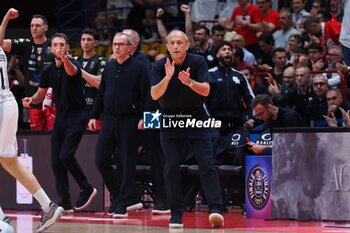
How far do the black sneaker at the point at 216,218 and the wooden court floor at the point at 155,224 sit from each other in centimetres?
10

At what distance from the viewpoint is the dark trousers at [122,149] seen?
14.0m

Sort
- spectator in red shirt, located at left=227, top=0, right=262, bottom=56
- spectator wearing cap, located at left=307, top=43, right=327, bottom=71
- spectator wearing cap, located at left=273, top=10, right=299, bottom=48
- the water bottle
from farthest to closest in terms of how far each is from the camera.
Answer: spectator in red shirt, located at left=227, top=0, right=262, bottom=56 < spectator wearing cap, located at left=273, top=10, right=299, bottom=48 < spectator wearing cap, located at left=307, top=43, right=327, bottom=71 < the water bottle

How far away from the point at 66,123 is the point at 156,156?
59.0 inches

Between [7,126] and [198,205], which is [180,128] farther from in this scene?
[198,205]

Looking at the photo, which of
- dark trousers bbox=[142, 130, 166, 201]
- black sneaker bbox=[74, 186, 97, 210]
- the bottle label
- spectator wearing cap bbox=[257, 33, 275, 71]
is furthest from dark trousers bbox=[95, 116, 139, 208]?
spectator wearing cap bbox=[257, 33, 275, 71]

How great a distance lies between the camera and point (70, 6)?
2511 centimetres

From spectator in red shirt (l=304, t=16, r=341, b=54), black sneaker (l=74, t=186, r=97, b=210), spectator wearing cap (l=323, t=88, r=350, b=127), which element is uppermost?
spectator in red shirt (l=304, t=16, r=341, b=54)

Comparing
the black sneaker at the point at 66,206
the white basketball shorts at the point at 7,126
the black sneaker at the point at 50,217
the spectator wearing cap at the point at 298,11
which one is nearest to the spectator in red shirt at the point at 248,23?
the spectator wearing cap at the point at 298,11

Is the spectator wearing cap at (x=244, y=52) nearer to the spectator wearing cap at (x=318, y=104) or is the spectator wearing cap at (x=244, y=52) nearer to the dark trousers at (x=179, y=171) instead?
the spectator wearing cap at (x=318, y=104)

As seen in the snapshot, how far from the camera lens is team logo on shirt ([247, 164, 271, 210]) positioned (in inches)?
538

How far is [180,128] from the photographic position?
12492mm

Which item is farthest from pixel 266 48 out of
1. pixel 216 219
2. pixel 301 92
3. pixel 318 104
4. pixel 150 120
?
pixel 216 219

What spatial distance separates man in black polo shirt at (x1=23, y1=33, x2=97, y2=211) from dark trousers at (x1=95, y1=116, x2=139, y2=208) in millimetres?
650

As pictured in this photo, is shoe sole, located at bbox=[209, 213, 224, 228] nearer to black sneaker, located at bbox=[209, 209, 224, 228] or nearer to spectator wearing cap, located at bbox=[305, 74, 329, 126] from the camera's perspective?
black sneaker, located at bbox=[209, 209, 224, 228]
